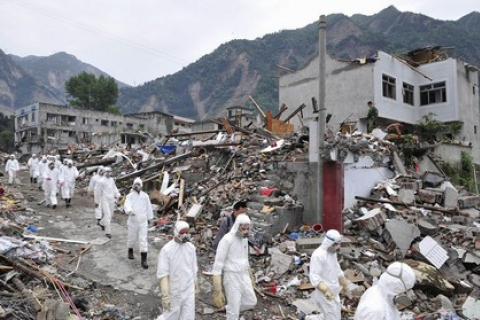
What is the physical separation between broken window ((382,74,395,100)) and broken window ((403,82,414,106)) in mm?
1336

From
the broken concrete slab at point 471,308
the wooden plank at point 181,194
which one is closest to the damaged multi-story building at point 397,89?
the wooden plank at point 181,194

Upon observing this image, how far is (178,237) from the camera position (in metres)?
4.08

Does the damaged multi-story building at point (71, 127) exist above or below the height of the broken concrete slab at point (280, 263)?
above

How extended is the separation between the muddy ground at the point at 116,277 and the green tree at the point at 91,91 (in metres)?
42.0

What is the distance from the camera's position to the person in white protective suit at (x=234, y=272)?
Answer: 4160 millimetres

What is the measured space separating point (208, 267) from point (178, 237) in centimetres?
271

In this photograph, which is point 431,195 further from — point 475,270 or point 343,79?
point 343,79

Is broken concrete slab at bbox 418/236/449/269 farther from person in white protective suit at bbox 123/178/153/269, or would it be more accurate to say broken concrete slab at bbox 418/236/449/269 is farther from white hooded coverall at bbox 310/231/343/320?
person in white protective suit at bbox 123/178/153/269

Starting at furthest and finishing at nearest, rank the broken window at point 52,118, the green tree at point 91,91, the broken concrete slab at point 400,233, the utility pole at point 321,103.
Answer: the green tree at point 91,91, the broken window at point 52,118, the utility pole at point 321,103, the broken concrete slab at point 400,233

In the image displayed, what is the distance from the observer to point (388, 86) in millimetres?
18703

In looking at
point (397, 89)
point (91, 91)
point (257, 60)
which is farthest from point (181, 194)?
point (257, 60)

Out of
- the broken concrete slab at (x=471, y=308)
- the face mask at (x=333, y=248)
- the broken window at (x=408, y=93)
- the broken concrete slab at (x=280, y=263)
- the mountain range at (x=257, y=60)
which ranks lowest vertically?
the broken concrete slab at (x=471, y=308)

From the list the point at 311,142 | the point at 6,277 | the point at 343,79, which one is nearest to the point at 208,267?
the point at 6,277

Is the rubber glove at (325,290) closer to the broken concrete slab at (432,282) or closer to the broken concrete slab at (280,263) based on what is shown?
the broken concrete slab at (280,263)
